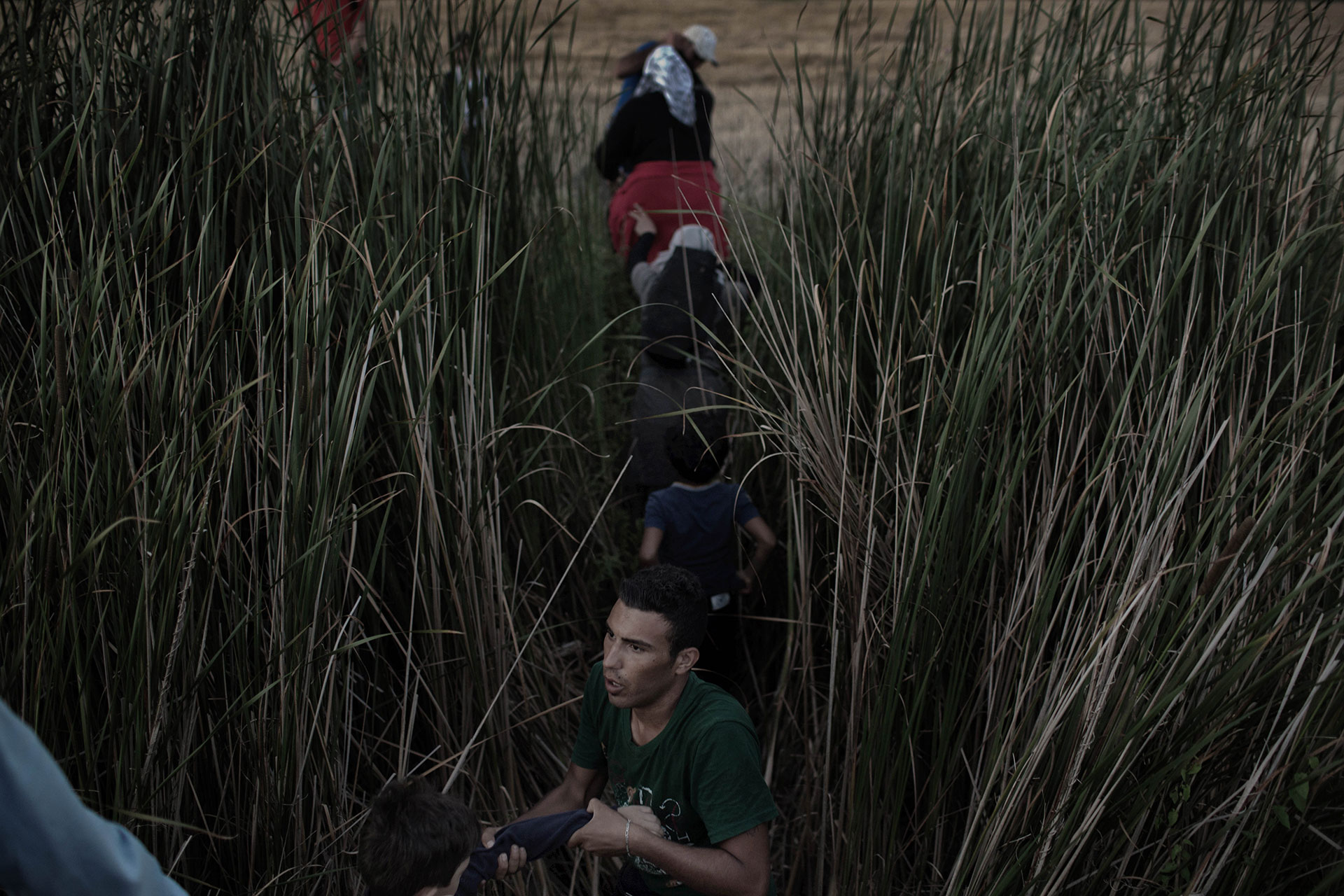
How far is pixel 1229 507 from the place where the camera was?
58.0 inches

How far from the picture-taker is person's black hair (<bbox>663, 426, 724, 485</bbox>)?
223cm

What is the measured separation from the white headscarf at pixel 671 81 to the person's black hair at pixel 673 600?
2363mm

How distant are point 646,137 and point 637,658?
244 cm

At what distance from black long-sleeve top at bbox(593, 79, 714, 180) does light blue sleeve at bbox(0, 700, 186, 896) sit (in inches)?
120

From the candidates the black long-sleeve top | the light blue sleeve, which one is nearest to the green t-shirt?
the light blue sleeve

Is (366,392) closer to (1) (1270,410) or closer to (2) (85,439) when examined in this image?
(2) (85,439)

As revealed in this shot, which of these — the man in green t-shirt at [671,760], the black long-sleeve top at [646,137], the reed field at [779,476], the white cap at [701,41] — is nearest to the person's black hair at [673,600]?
the man in green t-shirt at [671,760]

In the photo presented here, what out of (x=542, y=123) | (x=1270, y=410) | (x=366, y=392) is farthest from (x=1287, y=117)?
(x=366, y=392)

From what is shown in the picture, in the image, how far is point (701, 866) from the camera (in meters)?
1.40

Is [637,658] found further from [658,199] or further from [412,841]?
[658,199]

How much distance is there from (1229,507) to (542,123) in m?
2.05

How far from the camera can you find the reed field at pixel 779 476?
4.53 ft

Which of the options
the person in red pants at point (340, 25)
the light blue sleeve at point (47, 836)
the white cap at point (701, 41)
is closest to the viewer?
the light blue sleeve at point (47, 836)

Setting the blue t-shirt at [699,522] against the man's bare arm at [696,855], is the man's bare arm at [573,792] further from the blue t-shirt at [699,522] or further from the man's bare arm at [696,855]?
the blue t-shirt at [699,522]
